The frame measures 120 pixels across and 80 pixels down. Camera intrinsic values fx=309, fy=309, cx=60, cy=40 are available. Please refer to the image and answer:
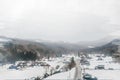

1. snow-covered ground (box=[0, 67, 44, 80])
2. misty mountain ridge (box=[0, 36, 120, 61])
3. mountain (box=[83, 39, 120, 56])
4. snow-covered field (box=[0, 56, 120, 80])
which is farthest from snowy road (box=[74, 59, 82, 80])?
snow-covered ground (box=[0, 67, 44, 80])

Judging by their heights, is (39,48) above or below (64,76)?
above

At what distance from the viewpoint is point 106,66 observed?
4922 mm

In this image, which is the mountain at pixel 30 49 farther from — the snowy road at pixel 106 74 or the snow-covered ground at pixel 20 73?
the snowy road at pixel 106 74

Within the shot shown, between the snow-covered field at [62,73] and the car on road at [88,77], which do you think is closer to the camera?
the snow-covered field at [62,73]

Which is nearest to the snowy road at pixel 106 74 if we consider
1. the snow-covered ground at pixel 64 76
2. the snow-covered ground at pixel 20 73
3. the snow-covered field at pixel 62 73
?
the snow-covered field at pixel 62 73

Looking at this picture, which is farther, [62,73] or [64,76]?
[62,73]

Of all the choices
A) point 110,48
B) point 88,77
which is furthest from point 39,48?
point 110,48

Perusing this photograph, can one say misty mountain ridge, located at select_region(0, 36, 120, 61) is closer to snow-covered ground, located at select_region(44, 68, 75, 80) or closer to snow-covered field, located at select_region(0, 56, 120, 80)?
snow-covered field, located at select_region(0, 56, 120, 80)

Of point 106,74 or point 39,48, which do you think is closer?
point 106,74

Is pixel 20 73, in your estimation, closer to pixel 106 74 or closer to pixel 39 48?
pixel 39 48

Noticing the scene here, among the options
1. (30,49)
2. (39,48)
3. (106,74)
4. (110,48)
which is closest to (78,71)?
(106,74)

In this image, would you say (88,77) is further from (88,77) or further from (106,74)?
(106,74)

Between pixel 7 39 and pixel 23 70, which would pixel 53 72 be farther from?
pixel 7 39

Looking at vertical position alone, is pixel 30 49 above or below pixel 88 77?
above
